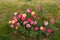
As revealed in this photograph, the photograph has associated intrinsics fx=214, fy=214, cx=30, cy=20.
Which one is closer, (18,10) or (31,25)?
(31,25)

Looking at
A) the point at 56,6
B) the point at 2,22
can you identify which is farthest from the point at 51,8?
the point at 2,22

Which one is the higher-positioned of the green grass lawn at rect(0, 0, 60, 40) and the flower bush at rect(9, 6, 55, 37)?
the flower bush at rect(9, 6, 55, 37)

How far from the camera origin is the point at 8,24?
496 centimetres

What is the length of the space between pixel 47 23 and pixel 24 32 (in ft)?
1.78

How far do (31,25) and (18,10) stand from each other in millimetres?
959

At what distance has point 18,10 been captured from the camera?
18.0 ft

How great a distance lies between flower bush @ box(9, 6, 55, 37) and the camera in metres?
4.63

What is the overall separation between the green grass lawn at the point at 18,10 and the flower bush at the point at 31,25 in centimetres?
13

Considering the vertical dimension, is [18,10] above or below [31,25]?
below

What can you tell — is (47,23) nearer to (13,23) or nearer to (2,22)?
(13,23)

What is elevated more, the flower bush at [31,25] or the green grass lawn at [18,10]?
the flower bush at [31,25]

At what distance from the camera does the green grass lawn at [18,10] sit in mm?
4703

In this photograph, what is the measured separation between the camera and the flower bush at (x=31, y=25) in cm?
463

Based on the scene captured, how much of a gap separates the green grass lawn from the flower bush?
0.13 meters
